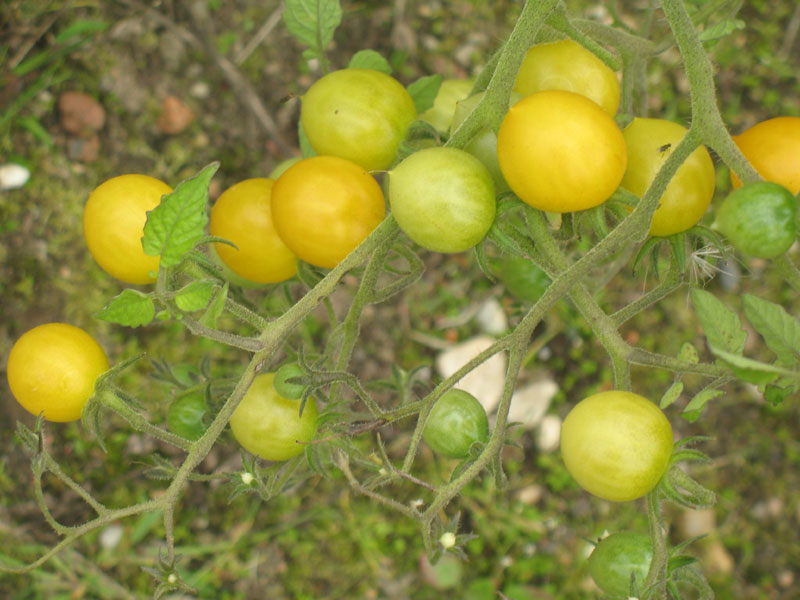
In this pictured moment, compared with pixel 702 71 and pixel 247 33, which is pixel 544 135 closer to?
pixel 702 71

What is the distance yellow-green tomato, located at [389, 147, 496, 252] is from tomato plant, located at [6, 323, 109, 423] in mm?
572

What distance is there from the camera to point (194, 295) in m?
0.99

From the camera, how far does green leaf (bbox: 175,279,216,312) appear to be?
0.99m

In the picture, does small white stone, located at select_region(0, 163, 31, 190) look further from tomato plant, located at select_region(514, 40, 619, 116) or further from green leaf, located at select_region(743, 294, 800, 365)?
green leaf, located at select_region(743, 294, 800, 365)

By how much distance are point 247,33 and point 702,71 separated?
1772 mm

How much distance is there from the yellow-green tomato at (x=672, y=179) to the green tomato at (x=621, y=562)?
0.52 meters

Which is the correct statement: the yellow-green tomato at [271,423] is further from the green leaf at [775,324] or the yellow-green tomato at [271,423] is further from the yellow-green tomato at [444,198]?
the green leaf at [775,324]

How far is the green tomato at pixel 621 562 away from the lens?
119cm

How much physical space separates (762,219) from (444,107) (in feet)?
2.48

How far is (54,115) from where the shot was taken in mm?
2367

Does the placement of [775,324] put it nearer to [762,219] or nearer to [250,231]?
[762,219]

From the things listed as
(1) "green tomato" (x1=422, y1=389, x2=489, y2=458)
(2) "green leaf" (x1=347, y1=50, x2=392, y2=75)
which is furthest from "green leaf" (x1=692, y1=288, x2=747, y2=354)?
(2) "green leaf" (x1=347, y1=50, x2=392, y2=75)

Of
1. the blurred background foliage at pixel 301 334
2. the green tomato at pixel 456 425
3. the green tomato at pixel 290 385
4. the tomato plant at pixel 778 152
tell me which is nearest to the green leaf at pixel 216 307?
the green tomato at pixel 290 385

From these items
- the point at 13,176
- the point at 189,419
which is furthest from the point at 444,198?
the point at 13,176
